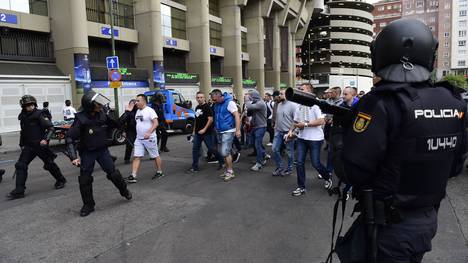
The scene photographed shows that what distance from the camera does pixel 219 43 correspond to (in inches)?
1427

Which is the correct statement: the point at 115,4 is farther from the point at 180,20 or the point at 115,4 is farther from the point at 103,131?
the point at 103,131

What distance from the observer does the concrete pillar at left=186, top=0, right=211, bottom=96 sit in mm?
30375

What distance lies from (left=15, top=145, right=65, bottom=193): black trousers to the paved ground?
274 mm

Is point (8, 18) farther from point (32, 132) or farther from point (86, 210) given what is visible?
point (86, 210)

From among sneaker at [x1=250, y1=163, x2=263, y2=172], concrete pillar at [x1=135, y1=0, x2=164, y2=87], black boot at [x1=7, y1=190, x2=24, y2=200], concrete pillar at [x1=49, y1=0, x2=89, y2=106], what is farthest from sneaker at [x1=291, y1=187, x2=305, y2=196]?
concrete pillar at [x1=135, y1=0, x2=164, y2=87]

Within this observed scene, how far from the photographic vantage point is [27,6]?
19422 mm

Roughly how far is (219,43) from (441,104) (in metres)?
35.7

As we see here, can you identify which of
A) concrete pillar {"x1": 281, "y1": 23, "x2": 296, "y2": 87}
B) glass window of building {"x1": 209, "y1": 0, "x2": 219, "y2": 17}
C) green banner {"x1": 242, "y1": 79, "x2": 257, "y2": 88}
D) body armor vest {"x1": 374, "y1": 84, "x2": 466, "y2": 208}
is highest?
glass window of building {"x1": 209, "y1": 0, "x2": 219, "y2": 17}

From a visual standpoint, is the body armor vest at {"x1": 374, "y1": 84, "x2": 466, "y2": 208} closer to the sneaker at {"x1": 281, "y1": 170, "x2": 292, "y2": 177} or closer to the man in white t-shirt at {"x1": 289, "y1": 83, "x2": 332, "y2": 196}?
the man in white t-shirt at {"x1": 289, "y1": 83, "x2": 332, "y2": 196}

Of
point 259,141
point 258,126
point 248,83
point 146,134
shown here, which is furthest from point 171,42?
point 146,134

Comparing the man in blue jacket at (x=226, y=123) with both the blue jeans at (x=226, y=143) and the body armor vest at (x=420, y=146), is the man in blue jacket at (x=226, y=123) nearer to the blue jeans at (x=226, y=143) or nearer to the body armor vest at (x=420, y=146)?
the blue jeans at (x=226, y=143)

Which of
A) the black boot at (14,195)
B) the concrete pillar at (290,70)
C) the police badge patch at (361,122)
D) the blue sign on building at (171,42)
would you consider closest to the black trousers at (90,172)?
the black boot at (14,195)

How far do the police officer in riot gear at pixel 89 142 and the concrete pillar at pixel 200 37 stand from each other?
83.3 feet

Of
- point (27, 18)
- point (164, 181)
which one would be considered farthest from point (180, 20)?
point (164, 181)
